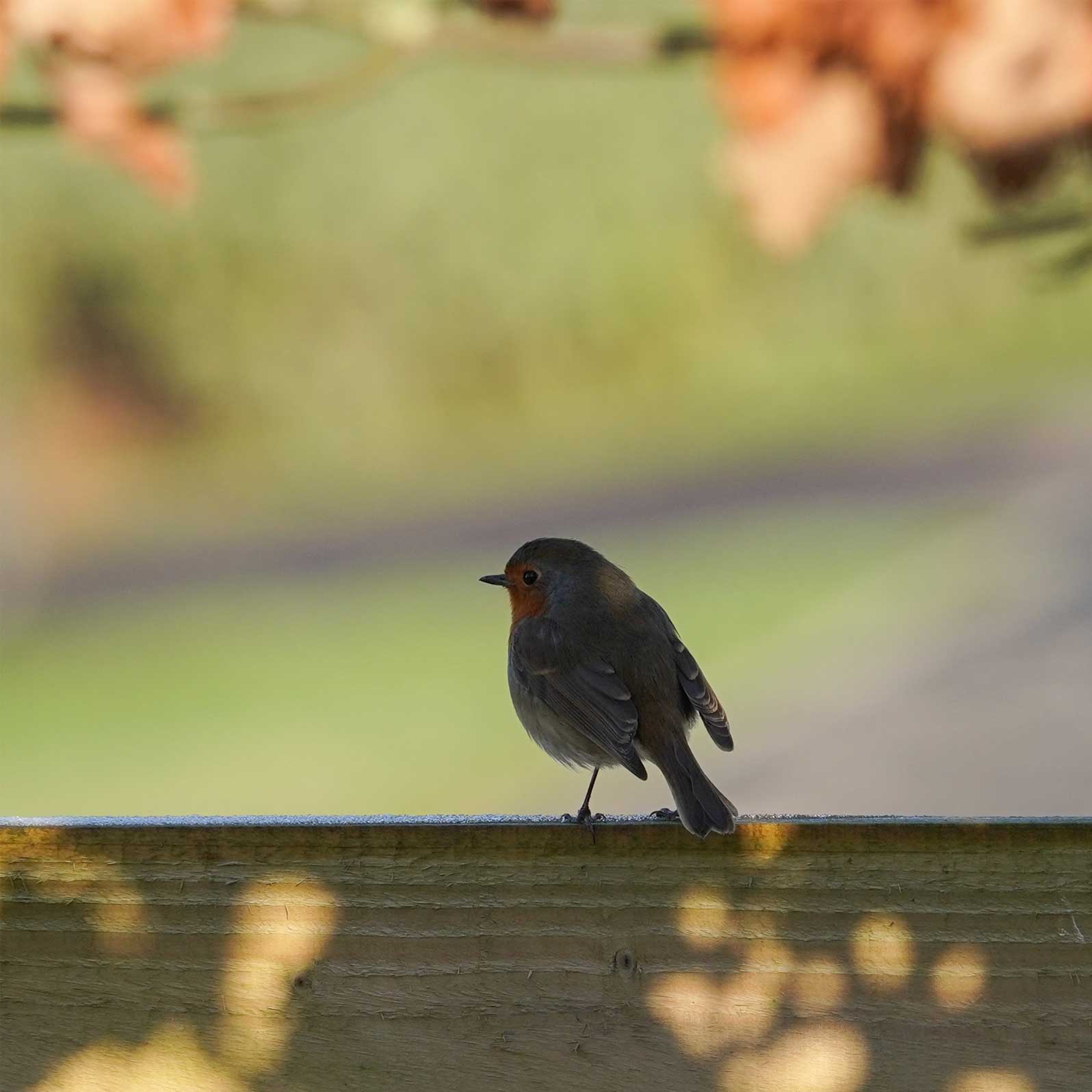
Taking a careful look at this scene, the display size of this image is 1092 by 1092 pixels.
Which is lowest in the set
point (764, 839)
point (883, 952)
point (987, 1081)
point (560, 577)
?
point (987, 1081)

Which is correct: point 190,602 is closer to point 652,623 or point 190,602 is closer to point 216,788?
point 216,788

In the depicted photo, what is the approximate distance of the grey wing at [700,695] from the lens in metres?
2.68

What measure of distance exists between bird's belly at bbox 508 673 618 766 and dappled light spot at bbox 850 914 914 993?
140 cm

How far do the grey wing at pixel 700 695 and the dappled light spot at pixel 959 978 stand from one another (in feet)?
4.17

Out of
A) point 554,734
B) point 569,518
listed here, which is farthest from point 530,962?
point 569,518

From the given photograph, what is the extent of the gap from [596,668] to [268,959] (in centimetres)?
146

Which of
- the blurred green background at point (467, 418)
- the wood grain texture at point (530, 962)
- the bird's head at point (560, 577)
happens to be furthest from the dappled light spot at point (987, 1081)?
the blurred green background at point (467, 418)

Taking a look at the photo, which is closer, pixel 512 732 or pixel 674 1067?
pixel 674 1067

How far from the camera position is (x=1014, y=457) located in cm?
512

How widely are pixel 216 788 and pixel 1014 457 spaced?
2.87m

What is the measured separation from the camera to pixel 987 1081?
135 cm

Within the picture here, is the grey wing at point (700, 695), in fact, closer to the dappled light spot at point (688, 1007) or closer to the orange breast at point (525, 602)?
the orange breast at point (525, 602)

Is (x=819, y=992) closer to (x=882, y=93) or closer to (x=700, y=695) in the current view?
(x=700, y=695)

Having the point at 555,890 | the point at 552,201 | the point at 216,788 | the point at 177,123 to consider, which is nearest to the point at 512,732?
the point at 216,788
